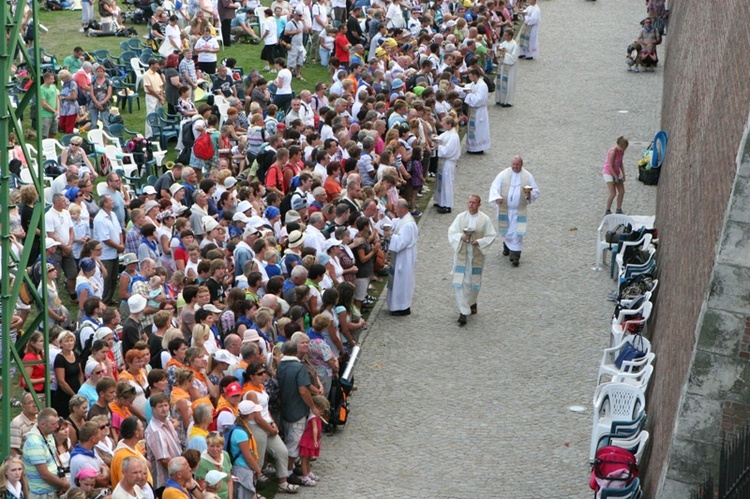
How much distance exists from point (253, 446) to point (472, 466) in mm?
2774

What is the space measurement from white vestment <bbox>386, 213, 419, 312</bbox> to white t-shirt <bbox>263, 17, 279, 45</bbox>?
1209cm

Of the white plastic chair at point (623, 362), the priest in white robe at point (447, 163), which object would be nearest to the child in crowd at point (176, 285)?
the white plastic chair at point (623, 362)

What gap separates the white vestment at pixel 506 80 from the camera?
1036 inches

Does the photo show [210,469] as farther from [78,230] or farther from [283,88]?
[283,88]

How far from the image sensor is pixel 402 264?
16.8 meters

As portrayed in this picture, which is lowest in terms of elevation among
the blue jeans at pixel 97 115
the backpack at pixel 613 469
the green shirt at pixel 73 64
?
the backpack at pixel 613 469

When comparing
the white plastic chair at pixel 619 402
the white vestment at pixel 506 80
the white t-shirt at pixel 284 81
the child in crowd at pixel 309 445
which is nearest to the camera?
the child in crowd at pixel 309 445

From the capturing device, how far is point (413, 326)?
1694 cm

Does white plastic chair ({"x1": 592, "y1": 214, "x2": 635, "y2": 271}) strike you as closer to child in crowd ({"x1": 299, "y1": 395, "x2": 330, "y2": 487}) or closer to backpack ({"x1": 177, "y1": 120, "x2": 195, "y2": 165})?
backpack ({"x1": 177, "y1": 120, "x2": 195, "y2": 165})

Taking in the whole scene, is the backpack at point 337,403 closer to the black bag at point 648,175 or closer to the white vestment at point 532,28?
the black bag at point 648,175

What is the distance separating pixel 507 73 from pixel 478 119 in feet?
12.3

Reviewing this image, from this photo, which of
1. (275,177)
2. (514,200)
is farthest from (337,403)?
(514,200)

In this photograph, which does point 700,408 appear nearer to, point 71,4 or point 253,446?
point 253,446

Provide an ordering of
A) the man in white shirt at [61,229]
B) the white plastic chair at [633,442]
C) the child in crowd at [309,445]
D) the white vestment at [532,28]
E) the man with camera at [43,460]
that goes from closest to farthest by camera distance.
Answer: the man with camera at [43,460], the white plastic chair at [633,442], the child in crowd at [309,445], the man in white shirt at [61,229], the white vestment at [532,28]
